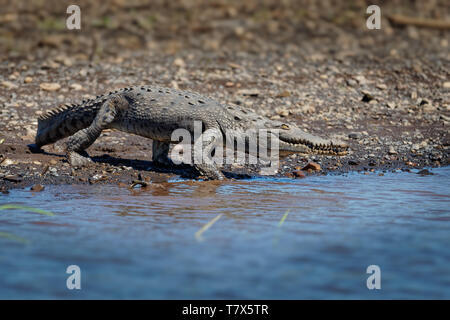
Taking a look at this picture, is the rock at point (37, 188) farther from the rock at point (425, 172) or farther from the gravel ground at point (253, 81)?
the rock at point (425, 172)

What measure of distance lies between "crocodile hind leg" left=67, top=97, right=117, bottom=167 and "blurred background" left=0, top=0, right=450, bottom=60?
475 centimetres

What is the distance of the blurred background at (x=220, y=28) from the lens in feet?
38.9

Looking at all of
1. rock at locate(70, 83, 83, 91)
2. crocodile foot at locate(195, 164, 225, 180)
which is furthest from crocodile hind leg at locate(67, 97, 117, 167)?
rock at locate(70, 83, 83, 91)

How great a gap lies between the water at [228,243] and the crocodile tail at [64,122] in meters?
1.41

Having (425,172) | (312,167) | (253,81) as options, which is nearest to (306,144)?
(312,167)

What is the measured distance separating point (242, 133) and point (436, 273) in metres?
3.44

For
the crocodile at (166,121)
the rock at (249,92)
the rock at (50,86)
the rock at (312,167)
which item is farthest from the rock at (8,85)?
the rock at (312,167)

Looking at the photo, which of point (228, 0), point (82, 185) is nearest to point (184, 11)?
point (228, 0)

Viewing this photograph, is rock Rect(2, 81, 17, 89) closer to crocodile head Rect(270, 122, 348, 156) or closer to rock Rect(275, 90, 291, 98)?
rock Rect(275, 90, 291, 98)

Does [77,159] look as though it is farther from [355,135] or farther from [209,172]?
[355,135]

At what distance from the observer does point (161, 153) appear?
6.90 meters

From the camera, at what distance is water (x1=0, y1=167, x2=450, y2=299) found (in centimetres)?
326
